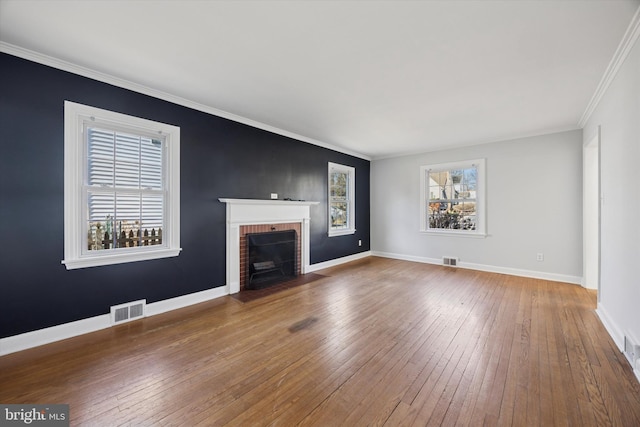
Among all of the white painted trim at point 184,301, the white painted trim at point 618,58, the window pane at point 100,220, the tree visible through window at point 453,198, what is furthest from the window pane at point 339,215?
the white painted trim at point 618,58

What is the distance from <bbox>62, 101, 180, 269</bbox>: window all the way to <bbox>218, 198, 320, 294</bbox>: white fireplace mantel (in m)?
0.77

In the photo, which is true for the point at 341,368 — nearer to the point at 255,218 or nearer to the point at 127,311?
the point at 127,311

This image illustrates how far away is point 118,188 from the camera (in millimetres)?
2988

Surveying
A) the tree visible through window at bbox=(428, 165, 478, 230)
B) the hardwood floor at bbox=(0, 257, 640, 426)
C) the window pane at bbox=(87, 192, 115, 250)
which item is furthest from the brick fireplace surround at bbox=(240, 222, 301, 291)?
the tree visible through window at bbox=(428, 165, 478, 230)

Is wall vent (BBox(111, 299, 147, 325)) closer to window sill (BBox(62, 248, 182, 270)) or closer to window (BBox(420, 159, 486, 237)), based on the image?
window sill (BBox(62, 248, 182, 270))

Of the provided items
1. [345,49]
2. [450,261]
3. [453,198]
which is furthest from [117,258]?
[453,198]

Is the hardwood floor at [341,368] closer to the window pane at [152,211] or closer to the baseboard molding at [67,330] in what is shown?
the baseboard molding at [67,330]

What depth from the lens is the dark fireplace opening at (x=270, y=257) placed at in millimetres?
4324

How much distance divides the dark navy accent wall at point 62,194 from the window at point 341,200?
197 centimetres

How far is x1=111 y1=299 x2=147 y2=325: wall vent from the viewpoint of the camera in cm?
289

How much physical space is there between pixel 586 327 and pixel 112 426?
4304 mm

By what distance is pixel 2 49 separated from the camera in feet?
7.54

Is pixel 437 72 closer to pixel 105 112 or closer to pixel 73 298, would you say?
pixel 105 112

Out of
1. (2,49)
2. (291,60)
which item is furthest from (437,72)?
(2,49)
